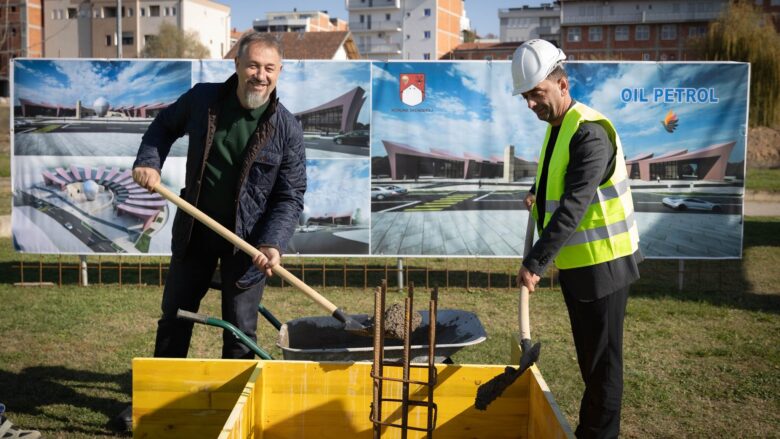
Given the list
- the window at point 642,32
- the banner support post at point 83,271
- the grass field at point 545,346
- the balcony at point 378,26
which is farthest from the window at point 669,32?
the banner support post at point 83,271

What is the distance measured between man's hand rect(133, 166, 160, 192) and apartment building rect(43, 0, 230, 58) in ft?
266

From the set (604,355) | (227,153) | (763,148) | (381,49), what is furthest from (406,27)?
(604,355)

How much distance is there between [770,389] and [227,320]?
3694 mm

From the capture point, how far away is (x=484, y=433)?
409cm

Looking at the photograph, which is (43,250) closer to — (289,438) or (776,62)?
(289,438)

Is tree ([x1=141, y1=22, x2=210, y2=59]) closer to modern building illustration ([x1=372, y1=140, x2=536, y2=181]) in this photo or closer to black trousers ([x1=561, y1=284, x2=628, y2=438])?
modern building illustration ([x1=372, y1=140, x2=536, y2=181])

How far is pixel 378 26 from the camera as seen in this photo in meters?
113

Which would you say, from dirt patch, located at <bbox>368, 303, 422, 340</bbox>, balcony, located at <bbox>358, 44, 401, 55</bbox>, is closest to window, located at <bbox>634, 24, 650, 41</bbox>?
balcony, located at <bbox>358, 44, 401, 55</bbox>

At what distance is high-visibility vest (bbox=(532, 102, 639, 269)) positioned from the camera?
3.74 meters

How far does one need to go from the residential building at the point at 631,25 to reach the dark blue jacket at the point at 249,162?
79.1 metres

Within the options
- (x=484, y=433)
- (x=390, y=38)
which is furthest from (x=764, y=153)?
(x=390, y=38)

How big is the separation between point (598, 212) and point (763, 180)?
22080mm

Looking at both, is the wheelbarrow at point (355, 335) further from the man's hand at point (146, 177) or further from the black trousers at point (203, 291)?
the man's hand at point (146, 177)

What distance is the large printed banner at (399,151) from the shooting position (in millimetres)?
8461
